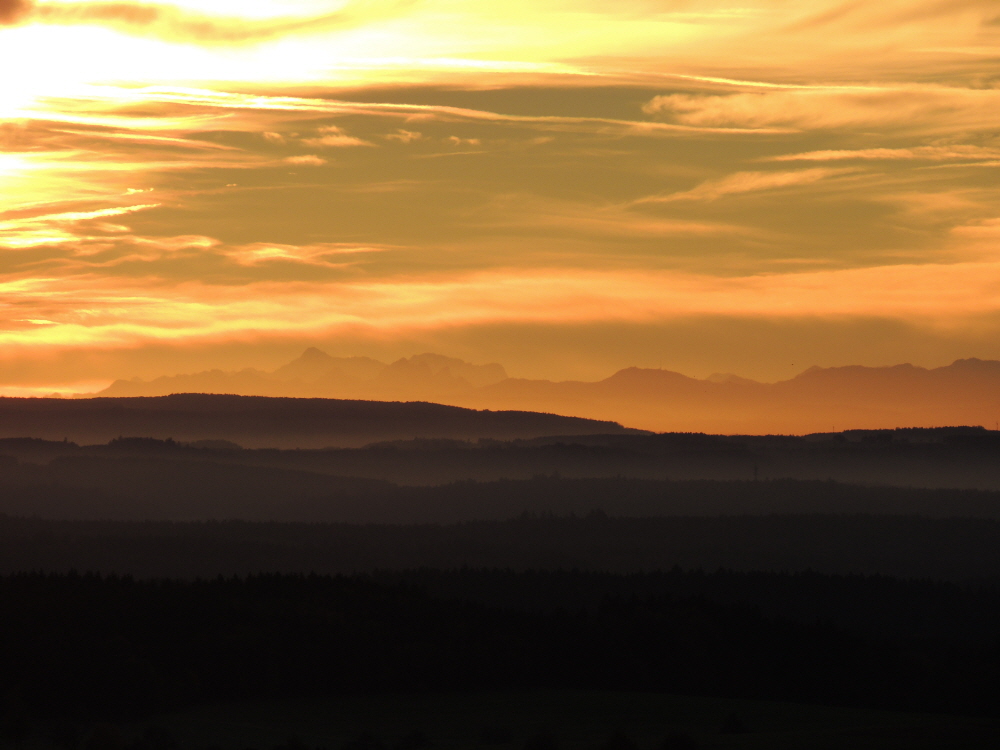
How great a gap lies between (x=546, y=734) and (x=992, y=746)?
46599mm

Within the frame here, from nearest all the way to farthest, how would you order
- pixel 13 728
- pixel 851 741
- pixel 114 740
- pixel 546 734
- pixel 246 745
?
pixel 851 741 → pixel 546 734 → pixel 114 740 → pixel 246 745 → pixel 13 728

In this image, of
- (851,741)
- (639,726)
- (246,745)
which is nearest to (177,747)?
(246,745)

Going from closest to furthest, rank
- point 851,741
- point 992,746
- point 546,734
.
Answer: point 992,746, point 851,741, point 546,734

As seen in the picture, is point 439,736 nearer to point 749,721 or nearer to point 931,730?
point 749,721

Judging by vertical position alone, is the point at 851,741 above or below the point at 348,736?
above

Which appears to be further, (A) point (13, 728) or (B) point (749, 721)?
(A) point (13, 728)

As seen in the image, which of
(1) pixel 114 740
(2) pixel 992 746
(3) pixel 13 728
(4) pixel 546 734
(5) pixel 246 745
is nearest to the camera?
(2) pixel 992 746

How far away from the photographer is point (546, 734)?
140750 millimetres

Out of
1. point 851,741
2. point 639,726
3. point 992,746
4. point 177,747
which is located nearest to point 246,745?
point 177,747

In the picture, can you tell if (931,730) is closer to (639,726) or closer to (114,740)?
(639,726)

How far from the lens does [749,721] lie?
181875 millimetres

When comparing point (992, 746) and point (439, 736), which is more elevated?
point (992, 746)

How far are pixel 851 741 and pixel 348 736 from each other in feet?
308

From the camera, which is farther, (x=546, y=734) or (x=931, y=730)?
(x=546, y=734)
